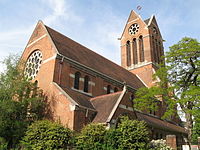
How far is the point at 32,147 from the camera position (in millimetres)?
15195

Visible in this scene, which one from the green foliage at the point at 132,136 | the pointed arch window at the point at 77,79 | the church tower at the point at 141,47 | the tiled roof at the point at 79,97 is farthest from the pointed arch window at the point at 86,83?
the church tower at the point at 141,47

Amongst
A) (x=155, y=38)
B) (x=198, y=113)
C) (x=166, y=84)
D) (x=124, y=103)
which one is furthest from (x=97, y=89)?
(x=155, y=38)

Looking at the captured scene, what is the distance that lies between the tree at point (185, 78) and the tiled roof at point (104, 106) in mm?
3969

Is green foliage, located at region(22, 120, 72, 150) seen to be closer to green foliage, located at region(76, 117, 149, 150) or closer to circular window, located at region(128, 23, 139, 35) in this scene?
green foliage, located at region(76, 117, 149, 150)

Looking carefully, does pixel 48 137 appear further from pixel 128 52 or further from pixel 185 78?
pixel 128 52

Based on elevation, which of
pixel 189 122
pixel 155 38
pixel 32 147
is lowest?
pixel 32 147

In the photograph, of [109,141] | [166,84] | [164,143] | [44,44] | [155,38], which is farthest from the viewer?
[155,38]

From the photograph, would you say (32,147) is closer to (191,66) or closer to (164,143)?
(164,143)

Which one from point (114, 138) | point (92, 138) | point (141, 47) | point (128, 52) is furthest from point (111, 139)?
point (128, 52)

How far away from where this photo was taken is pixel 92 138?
49.0 feet

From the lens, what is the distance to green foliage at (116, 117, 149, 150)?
14.6m

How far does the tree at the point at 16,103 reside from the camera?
1773 centimetres

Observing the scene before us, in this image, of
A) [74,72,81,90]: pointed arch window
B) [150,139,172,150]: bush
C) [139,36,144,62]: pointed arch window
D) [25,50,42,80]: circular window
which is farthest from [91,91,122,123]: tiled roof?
[139,36,144,62]: pointed arch window

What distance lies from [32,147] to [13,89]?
19.7 feet
